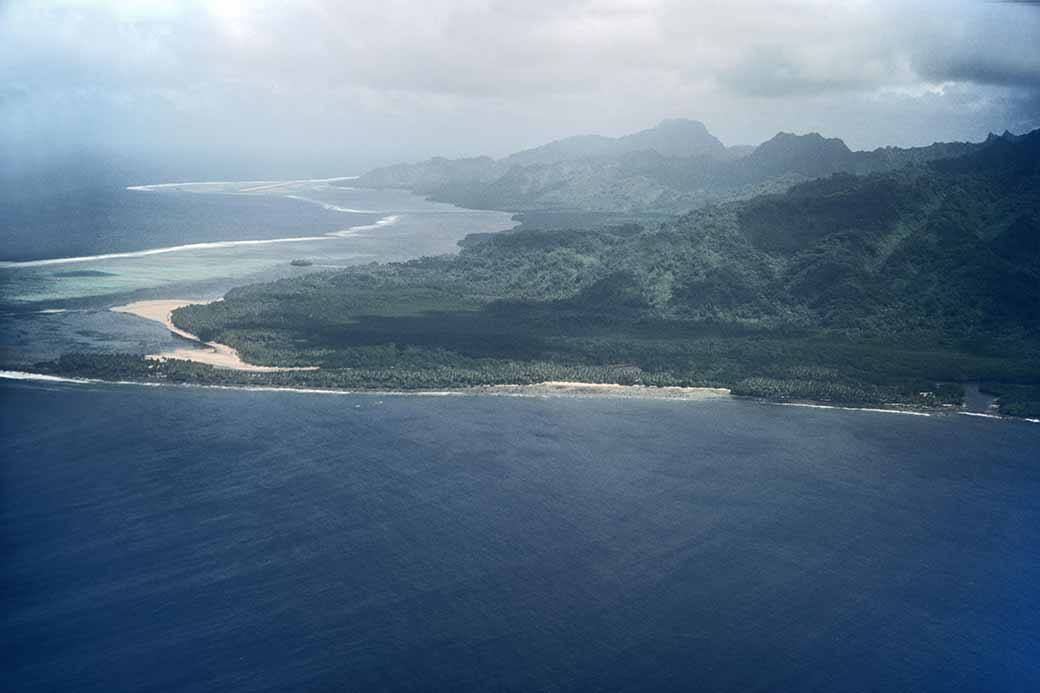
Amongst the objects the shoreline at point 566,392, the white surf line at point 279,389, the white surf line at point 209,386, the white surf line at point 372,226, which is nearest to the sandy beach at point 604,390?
the shoreline at point 566,392

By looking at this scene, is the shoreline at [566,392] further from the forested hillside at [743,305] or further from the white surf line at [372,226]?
the white surf line at [372,226]

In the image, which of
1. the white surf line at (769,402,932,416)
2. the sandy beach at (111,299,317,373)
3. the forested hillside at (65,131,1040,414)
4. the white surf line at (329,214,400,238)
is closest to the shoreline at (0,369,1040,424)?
the white surf line at (769,402,932,416)

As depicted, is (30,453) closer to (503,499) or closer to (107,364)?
(107,364)

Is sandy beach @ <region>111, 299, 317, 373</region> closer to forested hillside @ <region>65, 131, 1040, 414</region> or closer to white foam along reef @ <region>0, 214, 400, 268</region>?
forested hillside @ <region>65, 131, 1040, 414</region>

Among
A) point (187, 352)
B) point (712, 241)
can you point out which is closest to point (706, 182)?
point (712, 241)

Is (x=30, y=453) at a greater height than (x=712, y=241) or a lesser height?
lesser

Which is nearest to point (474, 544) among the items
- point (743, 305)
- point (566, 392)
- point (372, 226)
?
point (566, 392)
